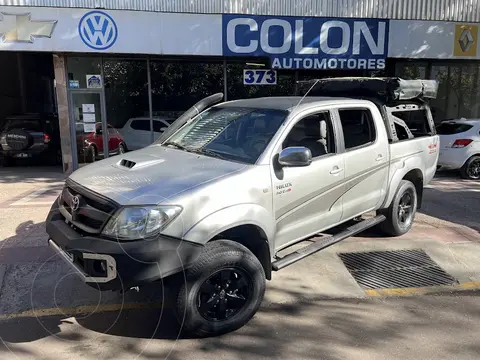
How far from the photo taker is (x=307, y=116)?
4.30 meters

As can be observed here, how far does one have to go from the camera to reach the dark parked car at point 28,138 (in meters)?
12.3

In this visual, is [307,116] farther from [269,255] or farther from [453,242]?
[453,242]

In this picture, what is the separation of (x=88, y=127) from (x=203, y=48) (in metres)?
3.83

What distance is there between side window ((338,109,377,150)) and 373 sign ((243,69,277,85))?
7.63 meters

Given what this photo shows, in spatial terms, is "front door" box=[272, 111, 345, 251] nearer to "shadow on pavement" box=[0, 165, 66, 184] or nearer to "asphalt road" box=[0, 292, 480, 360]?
"asphalt road" box=[0, 292, 480, 360]

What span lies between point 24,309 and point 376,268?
3.67m

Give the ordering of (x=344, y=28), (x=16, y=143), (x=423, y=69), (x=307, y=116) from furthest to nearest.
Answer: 1. (x=423, y=69)
2. (x=16, y=143)
3. (x=344, y=28)
4. (x=307, y=116)

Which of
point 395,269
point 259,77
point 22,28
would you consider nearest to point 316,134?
point 395,269

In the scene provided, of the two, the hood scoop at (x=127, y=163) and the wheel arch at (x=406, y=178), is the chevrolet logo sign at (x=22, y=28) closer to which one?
the hood scoop at (x=127, y=163)

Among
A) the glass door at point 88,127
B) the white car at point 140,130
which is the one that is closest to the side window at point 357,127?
the white car at point 140,130

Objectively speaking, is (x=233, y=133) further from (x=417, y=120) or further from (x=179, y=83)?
(x=179, y=83)

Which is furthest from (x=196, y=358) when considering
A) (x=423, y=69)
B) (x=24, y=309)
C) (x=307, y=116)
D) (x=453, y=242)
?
(x=423, y=69)

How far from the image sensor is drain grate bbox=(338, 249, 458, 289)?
4.52 metres

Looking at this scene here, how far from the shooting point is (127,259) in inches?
115
